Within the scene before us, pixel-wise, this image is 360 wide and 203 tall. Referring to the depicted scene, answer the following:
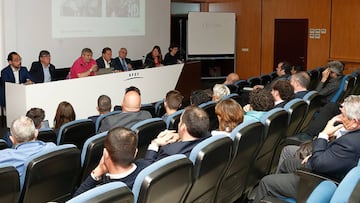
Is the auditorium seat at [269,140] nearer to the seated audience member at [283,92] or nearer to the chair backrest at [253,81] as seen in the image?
the seated audience member at [283,92]

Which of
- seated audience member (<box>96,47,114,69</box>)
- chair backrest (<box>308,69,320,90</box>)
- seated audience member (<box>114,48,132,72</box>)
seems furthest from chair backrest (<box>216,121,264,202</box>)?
seated audience member (<box>114,48,132,72</box>)

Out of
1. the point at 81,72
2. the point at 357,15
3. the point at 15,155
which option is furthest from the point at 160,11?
the point at 15,155

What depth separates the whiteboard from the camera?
1253 cm

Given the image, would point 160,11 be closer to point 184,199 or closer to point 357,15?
point 357,15

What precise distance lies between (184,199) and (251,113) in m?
1.74

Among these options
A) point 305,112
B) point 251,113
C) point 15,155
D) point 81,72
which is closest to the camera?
point 15,155

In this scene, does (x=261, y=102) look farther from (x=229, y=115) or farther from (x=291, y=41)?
(x=291, y=41)

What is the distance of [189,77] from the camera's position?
9.97m

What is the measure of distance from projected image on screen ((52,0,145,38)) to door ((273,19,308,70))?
3.97 meters

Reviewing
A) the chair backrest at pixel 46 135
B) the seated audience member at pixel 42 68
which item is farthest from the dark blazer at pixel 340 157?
the seated audience member at pixel 42 68

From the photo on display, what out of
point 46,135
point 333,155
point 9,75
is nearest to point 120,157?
point 333,155

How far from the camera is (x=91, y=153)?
3.21 m

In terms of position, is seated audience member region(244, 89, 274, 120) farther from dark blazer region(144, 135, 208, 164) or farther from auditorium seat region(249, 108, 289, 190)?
dark blazer region(144, 135, 208, 164)

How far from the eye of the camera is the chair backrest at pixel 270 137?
11.9 feet
